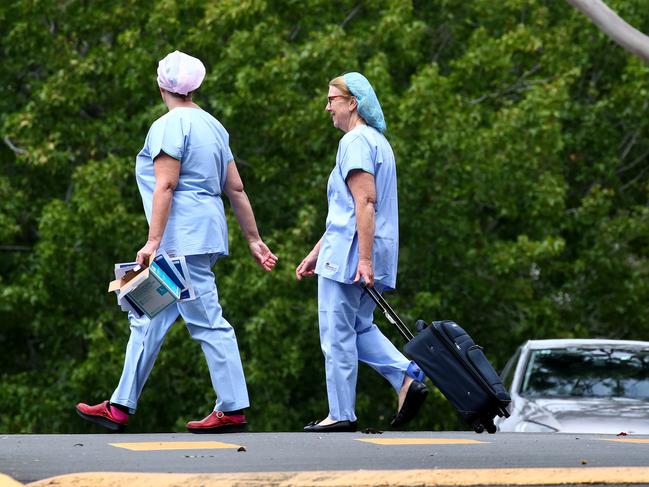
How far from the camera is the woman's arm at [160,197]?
23.9 feet

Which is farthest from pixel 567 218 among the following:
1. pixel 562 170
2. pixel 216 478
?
pixel 216 478

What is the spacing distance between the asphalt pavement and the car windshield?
141 inches

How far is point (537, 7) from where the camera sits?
20.9m

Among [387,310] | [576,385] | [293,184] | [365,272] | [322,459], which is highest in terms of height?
[293,184]

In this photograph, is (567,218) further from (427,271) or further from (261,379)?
(261,379)

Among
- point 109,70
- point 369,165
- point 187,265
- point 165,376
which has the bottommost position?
point 165,376

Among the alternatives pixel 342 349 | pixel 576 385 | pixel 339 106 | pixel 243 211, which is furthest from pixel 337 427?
pixel 576 385

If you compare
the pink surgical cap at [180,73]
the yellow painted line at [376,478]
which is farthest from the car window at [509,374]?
the yellow painted line at [376,478]

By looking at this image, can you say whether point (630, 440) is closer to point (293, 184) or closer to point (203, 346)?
point (203, 346)

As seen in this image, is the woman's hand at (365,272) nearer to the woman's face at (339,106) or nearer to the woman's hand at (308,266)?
the woman's hand at (308,266)

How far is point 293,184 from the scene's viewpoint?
18531 mm

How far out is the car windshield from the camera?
11141 mm

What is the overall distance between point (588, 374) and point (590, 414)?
926 mm

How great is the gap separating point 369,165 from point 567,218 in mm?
12694
